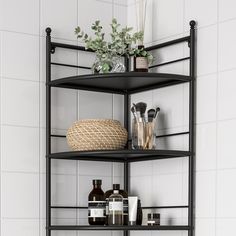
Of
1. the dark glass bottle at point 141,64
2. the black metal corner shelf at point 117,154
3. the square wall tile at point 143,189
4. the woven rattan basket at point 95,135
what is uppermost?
the dark glass bottle at point 141,64

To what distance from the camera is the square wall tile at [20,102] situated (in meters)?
2.33

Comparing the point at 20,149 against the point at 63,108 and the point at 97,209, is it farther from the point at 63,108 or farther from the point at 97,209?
the point at 97,209

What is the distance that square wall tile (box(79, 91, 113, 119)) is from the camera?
2.52 m

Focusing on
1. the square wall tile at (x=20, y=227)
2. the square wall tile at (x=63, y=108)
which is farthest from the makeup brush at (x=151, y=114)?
the square wall tile at (x=20, y=227)

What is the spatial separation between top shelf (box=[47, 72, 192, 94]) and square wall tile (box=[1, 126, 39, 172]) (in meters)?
0.20
